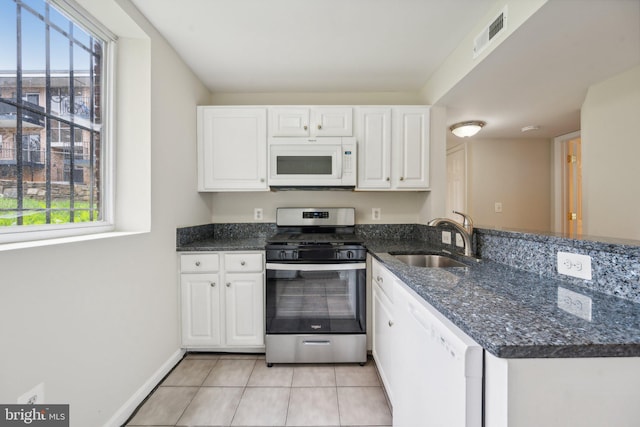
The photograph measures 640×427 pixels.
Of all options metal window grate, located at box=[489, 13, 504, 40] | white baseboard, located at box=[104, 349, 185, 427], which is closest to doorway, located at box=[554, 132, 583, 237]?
metal window grate, located at box=[489, 13, 504, 40]

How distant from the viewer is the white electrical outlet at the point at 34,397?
3.26ft

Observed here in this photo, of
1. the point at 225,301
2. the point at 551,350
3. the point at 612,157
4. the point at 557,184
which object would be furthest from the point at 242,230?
the point at 557,184

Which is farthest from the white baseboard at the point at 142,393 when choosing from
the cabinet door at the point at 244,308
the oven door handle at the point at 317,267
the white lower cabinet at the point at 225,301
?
the oven door handle at the point at 317,267

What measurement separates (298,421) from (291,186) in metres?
1.63

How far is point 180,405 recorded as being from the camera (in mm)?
1606

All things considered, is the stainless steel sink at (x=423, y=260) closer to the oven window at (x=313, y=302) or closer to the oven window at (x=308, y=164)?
the oven window at (x=313, y=302)

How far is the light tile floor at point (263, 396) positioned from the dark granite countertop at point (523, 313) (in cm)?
94

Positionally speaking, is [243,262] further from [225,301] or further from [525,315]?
[525,315]

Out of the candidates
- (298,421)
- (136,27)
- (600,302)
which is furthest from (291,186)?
(600,302)

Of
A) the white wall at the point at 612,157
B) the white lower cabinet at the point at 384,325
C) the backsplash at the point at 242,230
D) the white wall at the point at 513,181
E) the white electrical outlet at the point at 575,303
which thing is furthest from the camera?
the white wall at the point at 513,181

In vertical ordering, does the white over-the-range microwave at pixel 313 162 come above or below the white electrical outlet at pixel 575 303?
above

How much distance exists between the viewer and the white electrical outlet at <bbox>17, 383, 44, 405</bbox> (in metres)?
0.99

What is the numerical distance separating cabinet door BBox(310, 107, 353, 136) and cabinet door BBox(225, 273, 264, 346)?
1.33 meters

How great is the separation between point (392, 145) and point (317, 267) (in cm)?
126
